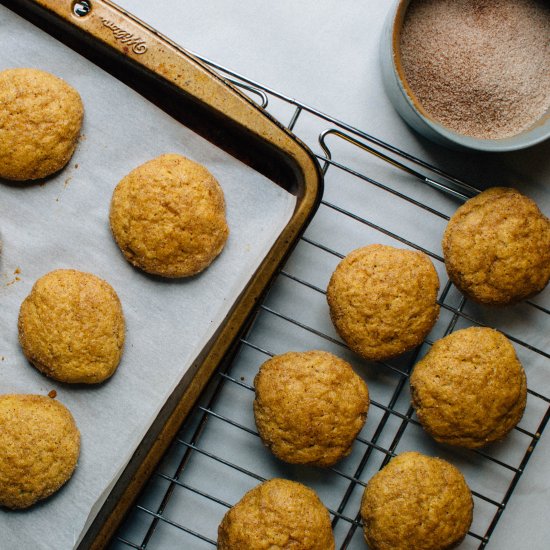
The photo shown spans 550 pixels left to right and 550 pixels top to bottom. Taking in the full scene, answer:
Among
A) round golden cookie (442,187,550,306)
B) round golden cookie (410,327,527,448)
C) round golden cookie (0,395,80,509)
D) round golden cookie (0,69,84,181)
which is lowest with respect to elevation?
round golden cookie (0,395,80,509)

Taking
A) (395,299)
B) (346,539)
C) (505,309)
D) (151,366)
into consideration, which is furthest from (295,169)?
(346,539)

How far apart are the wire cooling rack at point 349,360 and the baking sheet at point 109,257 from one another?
14 cm

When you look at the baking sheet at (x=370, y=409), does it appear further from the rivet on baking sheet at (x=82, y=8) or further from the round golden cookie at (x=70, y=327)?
the rivet on baking sheet at (x=82, y=8)

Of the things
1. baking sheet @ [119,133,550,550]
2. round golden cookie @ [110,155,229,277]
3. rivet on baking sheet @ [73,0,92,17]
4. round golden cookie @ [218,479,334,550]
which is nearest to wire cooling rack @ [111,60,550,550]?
baking sheet @ [119,133,550,550]

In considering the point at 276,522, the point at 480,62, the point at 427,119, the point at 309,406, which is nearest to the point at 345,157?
the point at 427,119

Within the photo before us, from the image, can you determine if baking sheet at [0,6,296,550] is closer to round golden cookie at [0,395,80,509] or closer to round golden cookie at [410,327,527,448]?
round golden cookie at [0,395,80,509]

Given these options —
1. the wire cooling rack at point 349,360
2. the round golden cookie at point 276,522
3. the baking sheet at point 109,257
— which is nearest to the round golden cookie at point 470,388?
the wire cooling rack at point 349,360

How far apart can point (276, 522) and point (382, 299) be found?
1.57ft

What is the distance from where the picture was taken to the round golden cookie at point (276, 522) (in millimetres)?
1299

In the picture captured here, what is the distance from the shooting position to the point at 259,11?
149 cm

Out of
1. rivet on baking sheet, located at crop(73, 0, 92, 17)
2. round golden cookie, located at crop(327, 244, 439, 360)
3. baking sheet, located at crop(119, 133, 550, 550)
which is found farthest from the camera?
baking sheet, located at crop(119, 133, 550, 550)

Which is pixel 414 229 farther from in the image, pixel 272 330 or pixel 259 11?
pixel 259 11

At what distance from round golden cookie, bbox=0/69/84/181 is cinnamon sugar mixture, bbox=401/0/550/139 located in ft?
2.26

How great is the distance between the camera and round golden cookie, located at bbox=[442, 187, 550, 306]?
136cm
